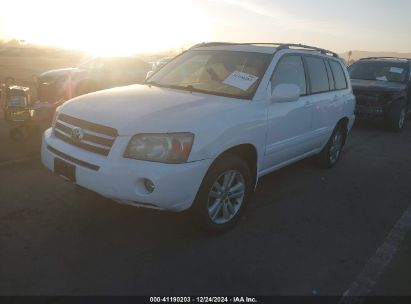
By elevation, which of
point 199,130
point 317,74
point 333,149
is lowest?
point 333,149

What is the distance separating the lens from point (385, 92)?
9188 mm

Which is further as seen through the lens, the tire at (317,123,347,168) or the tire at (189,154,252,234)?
the tire at (317,123,347,168)

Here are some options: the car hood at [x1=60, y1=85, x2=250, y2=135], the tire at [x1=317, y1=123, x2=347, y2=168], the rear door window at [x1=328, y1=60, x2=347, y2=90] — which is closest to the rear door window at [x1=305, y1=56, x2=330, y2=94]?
the rear door window at [x1=328, y1=60, x2=347, y2=90]

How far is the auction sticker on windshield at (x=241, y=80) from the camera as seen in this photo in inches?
155

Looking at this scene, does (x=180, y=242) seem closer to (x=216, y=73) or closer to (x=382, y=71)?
(x=216, y=73)

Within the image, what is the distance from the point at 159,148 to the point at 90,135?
0.65m

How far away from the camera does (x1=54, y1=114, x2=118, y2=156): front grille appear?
3139mm

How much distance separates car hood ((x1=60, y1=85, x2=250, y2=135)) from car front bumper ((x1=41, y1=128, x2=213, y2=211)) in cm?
23

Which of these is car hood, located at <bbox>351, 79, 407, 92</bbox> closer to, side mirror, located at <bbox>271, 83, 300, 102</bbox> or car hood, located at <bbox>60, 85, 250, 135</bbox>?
side mirror, located at <bbox>271, 83, 300, 102</bbox>

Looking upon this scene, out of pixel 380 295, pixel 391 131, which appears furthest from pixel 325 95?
pixel 391 131

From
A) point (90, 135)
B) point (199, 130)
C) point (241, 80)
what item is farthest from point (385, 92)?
point (90, 135)

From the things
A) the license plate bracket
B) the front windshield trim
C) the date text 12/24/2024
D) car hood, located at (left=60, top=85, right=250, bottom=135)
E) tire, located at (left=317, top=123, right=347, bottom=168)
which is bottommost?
the date text 12/24/2024

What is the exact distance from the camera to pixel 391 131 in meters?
9.62

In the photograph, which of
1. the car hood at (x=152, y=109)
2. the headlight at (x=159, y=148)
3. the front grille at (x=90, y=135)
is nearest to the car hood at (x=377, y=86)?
the car hood at (x=152, y=109)
